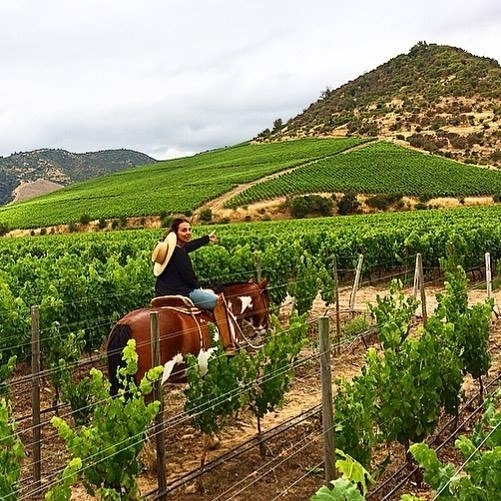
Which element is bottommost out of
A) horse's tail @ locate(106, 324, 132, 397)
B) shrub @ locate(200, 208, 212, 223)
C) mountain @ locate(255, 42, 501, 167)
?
shrub @ locate(200, 208, 212, 223)

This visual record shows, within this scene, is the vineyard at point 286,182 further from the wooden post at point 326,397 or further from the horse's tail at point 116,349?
the wooden post at point 326,397

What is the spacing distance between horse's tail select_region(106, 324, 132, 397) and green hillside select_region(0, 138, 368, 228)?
5289 centimetres

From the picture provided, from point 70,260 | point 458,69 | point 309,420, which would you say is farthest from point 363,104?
point 309,420

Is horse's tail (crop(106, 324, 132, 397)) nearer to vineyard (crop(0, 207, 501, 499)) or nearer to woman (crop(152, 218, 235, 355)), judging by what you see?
vineyard (crop(0, 207, 501, 499))

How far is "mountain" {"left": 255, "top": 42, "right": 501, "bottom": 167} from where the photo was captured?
280ft

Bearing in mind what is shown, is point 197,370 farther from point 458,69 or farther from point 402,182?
point 458,69

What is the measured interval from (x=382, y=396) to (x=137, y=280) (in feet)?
26.2

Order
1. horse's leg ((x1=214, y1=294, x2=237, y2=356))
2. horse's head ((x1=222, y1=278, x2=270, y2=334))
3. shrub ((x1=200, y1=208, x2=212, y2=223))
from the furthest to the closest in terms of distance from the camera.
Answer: shrub ((x1=200, y1=208, x2=212, y2=223)) < horse's head ((x1=222, y1=278, x2=270, y2=334)) < horse's leg ((x1=214, y1=294, x2=237, y2=356))

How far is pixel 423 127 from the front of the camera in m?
92.9

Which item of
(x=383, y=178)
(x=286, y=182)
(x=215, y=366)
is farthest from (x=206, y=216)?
(x=215, y=366)

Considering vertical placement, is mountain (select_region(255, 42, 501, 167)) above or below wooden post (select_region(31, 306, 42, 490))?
above

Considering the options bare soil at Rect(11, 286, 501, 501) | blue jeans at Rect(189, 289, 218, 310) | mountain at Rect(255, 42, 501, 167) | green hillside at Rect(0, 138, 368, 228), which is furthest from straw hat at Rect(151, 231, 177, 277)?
mountain at Rect(255, 42, 501, 167)

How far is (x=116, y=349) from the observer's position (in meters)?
7.09

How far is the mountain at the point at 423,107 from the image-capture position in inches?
3359
